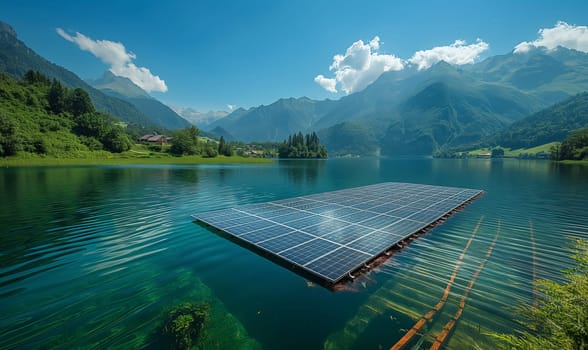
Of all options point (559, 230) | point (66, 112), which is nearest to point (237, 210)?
point (559, 230)

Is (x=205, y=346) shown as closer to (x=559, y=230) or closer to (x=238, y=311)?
(x=238, y=311)

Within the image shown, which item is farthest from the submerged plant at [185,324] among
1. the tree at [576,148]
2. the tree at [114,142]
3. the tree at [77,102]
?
the tree at [576,148]

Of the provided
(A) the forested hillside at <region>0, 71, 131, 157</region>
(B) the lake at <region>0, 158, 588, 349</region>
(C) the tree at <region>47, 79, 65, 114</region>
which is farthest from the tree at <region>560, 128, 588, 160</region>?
(C) the tree at <region>47, 79, 65, 114</region>

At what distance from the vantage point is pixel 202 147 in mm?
132500

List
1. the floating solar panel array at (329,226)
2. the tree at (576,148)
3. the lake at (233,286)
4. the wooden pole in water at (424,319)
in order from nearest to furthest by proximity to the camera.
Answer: the wooden pole in water at (424,319), the lake at (233,286), the floating solar panel array at (329,226), the tree at (576,148)

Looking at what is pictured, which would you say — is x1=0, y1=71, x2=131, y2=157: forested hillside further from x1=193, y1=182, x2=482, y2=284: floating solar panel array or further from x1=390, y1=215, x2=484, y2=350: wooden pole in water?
x1=390, y1=215, x2=484, y2=350: wooden pole in water

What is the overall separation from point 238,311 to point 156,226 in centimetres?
1198

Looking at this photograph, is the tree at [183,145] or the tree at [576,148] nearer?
the tree at [576,148]

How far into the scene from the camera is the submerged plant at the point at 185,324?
20.8 ft

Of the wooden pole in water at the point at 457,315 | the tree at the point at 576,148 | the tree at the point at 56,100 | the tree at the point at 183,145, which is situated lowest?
the wooden pole in water at the point at 457,315

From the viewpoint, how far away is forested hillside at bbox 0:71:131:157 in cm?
7025

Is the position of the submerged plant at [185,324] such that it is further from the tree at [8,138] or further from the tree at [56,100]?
the tree at [56,100]

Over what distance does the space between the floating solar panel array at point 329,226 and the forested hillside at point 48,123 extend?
96421 millimetres

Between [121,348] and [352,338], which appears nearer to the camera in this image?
[121,348]
